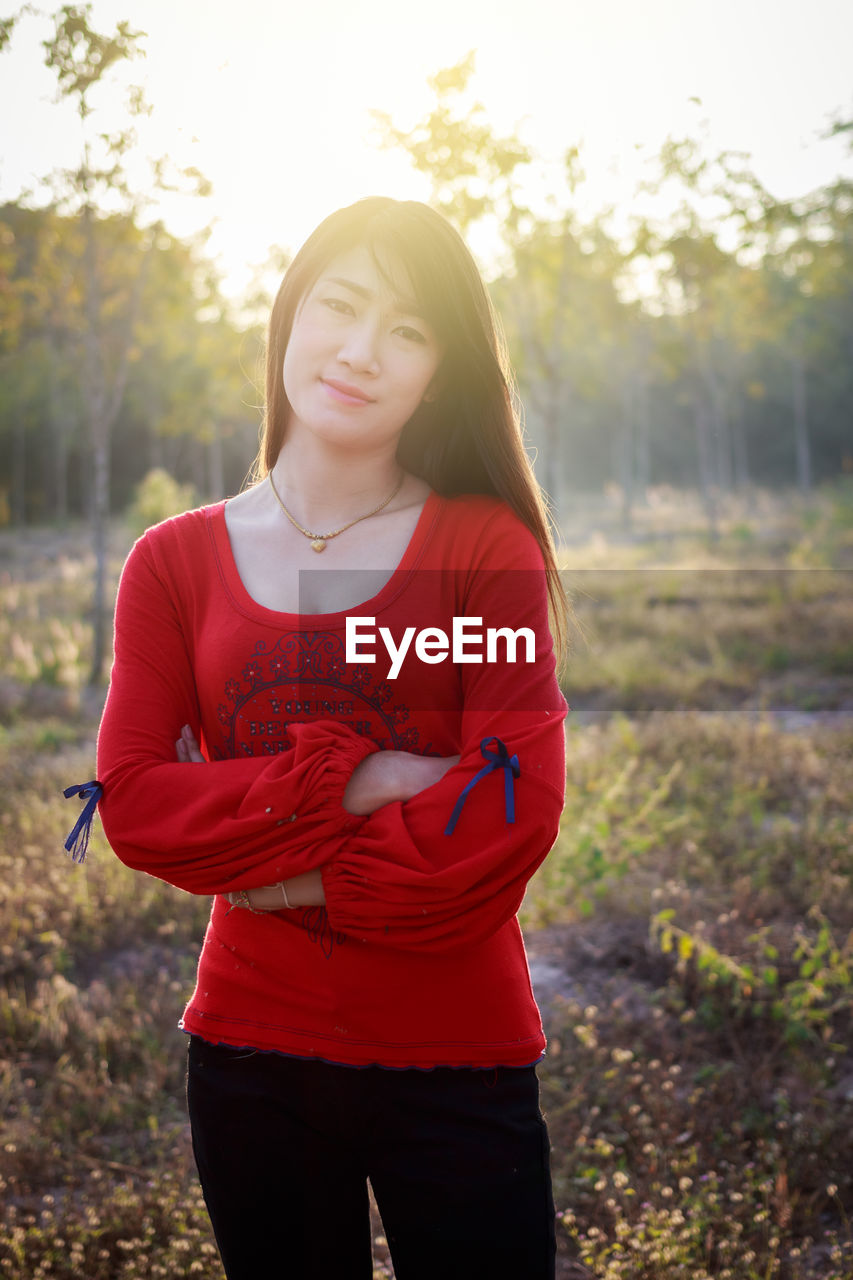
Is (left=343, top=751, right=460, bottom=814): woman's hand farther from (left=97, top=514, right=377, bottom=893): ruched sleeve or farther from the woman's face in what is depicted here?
the woman's face

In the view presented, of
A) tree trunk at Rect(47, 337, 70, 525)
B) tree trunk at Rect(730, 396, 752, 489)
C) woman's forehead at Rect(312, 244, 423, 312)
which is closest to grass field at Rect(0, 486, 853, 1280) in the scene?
woman's forehead at Rect(312, 244, 423, 312)

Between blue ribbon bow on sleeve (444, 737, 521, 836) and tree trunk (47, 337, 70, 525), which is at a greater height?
tree trunk (47, 337, 70, 525)

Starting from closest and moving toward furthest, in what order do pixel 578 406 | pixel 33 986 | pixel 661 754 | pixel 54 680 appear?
pixel 33 986 → pixel 661 754 → pixel 54 680 → pixel 578 406

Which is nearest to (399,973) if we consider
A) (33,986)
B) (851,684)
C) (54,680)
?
(33,986)

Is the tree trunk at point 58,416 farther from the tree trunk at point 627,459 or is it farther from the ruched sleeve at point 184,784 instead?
the ruched sleeve at point 184,784

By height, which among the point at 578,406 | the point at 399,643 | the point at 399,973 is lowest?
the point at 399,973

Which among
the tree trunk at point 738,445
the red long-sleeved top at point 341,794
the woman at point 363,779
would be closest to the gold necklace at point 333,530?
the woman at point 363,779

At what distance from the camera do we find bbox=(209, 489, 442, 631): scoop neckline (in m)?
1.62

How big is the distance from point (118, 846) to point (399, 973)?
19.4 inches

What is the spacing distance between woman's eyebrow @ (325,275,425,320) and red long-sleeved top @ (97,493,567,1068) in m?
0.33

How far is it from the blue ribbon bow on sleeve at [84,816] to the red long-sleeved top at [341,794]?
0.9 inches

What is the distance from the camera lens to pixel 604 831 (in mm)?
4473

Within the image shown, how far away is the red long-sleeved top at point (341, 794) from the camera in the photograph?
148cm

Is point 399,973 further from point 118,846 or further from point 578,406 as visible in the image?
point 578,406
